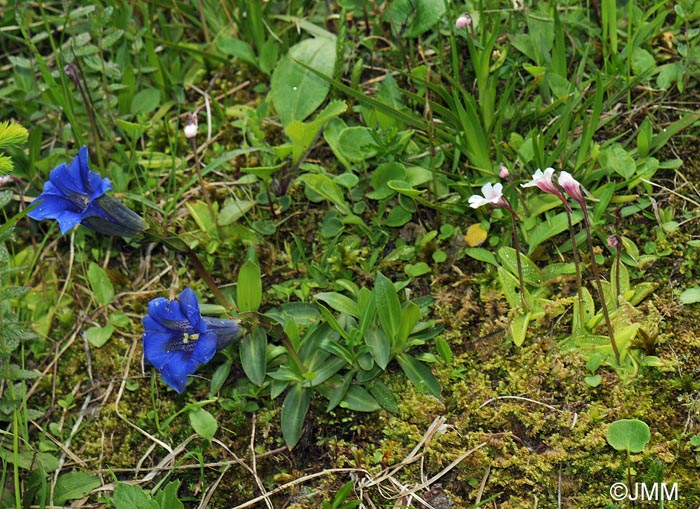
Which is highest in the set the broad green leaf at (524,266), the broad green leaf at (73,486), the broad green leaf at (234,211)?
the broad green leaf at (234,211)

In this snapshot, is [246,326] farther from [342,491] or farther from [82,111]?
[82,111]

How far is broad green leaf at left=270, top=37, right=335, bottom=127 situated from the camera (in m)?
2.86

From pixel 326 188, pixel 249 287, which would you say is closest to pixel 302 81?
pixel 326 188

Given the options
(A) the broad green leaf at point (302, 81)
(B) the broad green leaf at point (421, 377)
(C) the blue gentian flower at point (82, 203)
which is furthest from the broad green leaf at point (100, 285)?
(B) the broad green leaf at point (421, 377)

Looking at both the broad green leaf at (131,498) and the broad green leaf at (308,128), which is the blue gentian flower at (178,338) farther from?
the broad green leaf at (308,128)

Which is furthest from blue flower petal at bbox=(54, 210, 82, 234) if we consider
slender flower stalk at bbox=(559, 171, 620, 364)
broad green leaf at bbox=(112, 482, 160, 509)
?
slender flower stalk at bbox=(559, 171, 620, 364)

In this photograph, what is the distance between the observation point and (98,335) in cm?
261

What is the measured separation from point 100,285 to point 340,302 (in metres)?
0.87

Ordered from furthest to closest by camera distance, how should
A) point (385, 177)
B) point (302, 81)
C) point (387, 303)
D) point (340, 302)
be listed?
1. point (302, 81)
2. point (385, 177)
3. point (340, 302)
4. point (387, 303)

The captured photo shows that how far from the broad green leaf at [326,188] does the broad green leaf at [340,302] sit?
1.20 ft

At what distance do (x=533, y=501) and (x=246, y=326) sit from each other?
3.12 feet

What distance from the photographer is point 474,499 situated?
83.0 inches

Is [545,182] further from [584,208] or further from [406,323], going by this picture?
[406,323]

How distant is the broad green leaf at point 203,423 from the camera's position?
2322mm
